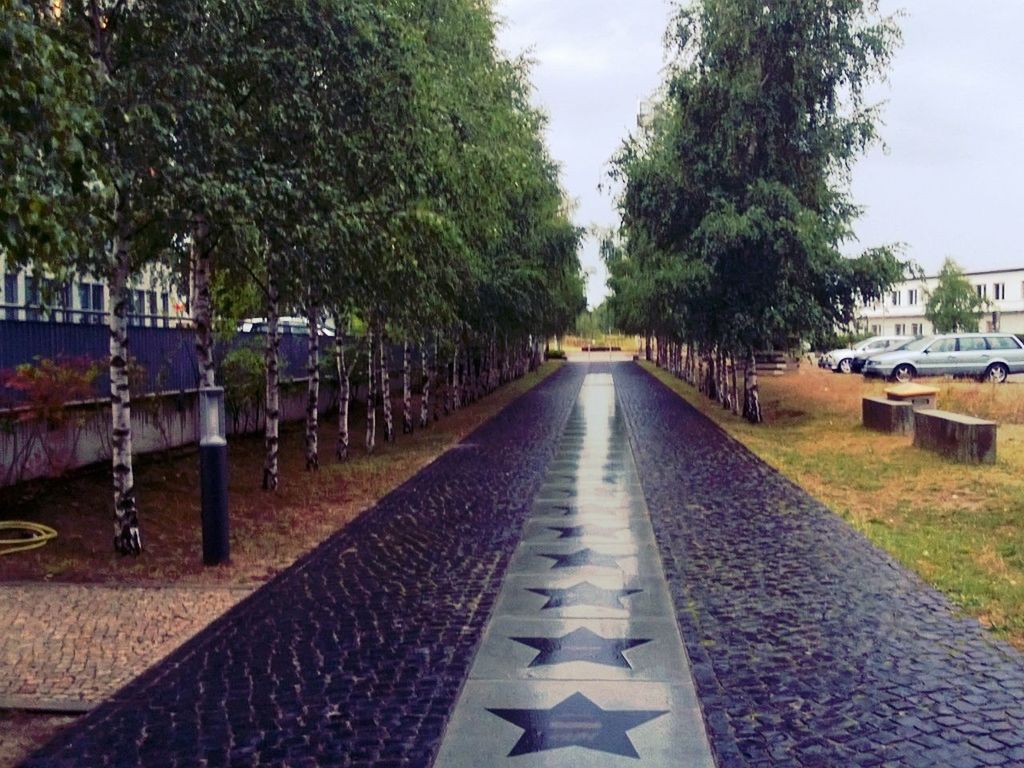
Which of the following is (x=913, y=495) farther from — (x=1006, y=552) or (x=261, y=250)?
(x=261, y=250)

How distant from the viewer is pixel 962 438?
13.9m

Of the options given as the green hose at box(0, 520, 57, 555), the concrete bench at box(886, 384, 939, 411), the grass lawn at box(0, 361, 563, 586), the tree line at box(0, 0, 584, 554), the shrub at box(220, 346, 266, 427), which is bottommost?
the grass lawn at box(0, 361, 563, 586)

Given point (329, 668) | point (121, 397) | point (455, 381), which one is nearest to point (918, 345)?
point (455, 381)

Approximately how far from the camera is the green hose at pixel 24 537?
9.05 meters

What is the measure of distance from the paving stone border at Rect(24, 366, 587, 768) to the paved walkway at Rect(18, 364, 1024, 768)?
17mm

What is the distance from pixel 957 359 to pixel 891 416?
61.8 feet

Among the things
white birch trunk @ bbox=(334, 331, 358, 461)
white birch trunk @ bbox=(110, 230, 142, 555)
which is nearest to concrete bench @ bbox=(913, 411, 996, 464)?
white birch trunk @ bbox=(334, 331, 358, 461)

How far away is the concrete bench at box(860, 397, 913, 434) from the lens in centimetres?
1791

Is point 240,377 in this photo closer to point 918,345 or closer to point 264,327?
point 264,327

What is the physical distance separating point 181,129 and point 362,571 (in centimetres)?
390

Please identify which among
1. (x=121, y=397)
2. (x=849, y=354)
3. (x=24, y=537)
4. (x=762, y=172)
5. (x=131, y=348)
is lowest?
(x=24, y=537)

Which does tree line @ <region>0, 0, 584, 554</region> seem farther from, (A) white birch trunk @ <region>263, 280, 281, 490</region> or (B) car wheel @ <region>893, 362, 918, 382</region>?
(B) car wheel @ <region>893, 362, 918, 382</region>

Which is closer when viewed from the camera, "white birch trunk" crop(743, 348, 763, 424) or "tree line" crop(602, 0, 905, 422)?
"tree line" crop(602, 0, 905, 422)

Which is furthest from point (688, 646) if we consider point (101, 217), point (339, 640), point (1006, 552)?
point (101, 217)
